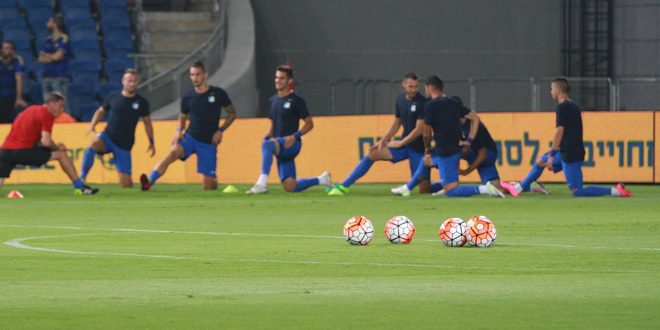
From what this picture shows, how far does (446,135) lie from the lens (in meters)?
23.5

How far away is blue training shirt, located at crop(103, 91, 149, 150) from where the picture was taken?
1084 inches

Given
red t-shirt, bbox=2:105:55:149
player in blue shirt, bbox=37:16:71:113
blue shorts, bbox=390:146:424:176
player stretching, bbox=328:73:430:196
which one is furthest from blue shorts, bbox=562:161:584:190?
player in blue shirt, bbox=37:16:71:113

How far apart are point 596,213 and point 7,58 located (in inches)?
613

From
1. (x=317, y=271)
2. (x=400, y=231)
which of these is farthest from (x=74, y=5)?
(x=317, y=271)

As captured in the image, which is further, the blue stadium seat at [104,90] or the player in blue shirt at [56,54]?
the blue stadium seat at [104,90]

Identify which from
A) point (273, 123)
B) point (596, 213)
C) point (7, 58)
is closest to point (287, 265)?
point (596, 213)

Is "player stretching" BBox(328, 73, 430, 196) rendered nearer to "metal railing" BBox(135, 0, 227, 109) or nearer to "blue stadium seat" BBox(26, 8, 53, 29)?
"metal railing" BBox(135, 0, 227, 109)

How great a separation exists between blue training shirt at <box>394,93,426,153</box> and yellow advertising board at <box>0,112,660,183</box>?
495cm

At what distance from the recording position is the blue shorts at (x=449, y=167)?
23.7 metres

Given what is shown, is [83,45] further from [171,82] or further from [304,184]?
[304,184]

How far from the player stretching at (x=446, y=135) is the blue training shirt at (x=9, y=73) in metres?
11.2

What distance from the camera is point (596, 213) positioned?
2020 cm

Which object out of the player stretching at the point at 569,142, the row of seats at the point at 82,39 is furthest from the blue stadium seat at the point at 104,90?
the player stretching at the point at 569,142

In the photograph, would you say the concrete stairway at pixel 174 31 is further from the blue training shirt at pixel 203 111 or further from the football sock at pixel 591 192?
the football sock at pixel 591 192
